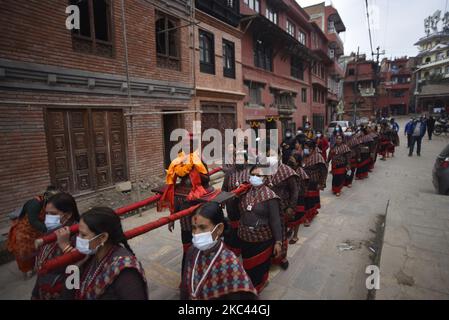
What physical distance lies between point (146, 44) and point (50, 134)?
418cm

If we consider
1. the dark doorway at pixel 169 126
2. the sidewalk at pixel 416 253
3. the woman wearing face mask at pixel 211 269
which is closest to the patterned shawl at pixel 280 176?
the sidewalk at pixel 416 253

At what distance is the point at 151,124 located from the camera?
8859mm

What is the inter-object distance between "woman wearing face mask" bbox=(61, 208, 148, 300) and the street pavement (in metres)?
1.97

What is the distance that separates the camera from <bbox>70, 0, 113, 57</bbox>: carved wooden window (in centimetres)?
688

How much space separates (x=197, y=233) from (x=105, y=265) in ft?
2.26

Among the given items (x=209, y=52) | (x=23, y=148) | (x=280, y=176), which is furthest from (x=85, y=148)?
(x=209, y=52)

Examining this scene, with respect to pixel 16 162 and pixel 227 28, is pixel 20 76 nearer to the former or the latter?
pixel 16 162

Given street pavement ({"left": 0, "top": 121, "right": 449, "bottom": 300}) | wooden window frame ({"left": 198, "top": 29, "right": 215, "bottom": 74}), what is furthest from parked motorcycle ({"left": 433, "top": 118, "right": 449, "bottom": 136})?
wooden window frame ({"left": 198, "top": 29, "right": 215, "bottom": 74})

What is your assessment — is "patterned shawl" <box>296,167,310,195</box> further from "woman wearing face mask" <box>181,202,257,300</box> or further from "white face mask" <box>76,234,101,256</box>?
"white face mask" <box>76,234,101,256</box>

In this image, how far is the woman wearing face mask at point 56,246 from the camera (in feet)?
6.78

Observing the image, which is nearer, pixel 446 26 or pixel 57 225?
pixel 57 225

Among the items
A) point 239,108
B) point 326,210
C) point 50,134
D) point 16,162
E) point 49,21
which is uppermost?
point 49,21
